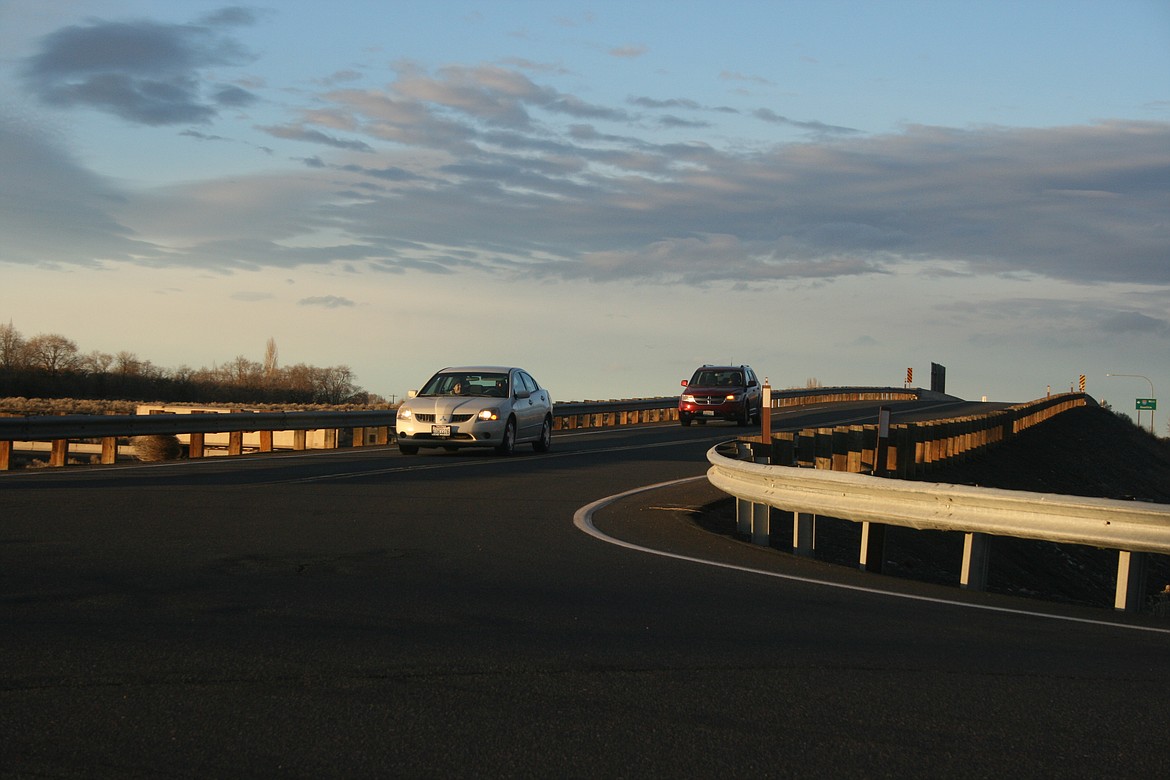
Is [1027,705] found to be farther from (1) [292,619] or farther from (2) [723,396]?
(2) [723,396]

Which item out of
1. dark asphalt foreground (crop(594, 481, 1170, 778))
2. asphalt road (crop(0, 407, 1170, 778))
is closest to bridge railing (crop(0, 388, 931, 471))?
asphalt road (crop(0, 407, 1170, 778))

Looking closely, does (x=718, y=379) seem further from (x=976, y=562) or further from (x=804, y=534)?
(x=976, y=562)

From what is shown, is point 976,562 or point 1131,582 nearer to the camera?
point 1131,582

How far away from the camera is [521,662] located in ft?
18.8

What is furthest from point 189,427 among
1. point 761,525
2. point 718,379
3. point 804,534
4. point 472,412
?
point 718,379

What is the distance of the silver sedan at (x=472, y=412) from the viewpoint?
21.2 metres

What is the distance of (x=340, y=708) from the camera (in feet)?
16.2

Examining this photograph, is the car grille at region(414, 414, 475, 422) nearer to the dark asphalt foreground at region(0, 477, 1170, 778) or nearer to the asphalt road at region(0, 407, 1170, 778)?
the asphalt road at region(0, 407, 1170, 778)

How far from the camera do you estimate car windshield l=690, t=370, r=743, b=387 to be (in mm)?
37969

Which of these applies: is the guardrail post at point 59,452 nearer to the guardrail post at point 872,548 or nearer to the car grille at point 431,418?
the car grille at point 431,418

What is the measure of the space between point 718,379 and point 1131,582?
29541mm

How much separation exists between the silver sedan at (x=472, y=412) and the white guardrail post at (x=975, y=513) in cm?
1016

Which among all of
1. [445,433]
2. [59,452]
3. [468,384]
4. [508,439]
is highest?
[468,384]

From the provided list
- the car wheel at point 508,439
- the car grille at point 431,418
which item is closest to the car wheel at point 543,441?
the car wheel at point 508,439
